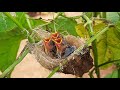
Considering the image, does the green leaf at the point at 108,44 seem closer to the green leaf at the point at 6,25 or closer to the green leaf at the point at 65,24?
the green leaf at the point at 65,24

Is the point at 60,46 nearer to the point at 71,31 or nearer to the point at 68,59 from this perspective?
the point at 68,59

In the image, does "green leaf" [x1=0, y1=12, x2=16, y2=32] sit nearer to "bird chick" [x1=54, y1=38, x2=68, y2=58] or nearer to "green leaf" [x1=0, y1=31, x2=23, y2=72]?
"green leaf" [x1=0, y1=31, x2=23, y2=72]

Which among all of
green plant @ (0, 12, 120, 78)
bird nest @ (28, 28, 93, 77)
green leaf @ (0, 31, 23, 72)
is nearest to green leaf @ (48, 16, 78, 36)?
green plant @ (0, 12, 120, 78)

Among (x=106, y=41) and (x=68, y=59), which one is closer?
(x=68, y=59)

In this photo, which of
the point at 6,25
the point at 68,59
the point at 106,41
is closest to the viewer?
the point at 68,59

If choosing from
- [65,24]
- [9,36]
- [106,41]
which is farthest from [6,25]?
[106,41]

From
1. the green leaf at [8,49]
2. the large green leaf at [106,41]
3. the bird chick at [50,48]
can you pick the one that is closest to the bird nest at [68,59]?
the bird chick at [50,48]

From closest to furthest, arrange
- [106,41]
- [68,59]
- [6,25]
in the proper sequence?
[68,59] → [6,25] → [106,41]
